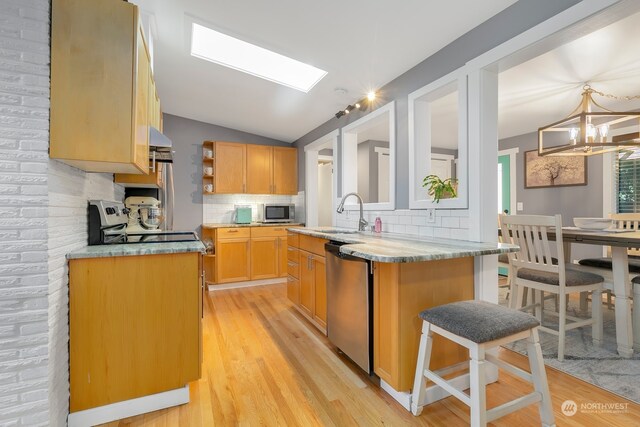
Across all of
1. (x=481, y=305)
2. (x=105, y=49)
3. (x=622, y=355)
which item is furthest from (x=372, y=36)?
(x=622, y=355)

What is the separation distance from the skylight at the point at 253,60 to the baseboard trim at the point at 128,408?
2.69 m

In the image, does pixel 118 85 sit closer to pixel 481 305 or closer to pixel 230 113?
pixel 481 305

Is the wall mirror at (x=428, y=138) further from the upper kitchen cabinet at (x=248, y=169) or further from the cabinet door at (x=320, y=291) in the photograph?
the upper kitchen cabinet at (x=248, y=169)

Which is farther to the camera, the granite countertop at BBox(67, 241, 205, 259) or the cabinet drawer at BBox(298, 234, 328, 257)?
the cabinet drawer at BBox(298, 234, 328, 257)

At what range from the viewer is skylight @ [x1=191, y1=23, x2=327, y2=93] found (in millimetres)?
2787

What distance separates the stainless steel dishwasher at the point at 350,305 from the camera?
1.79 metres

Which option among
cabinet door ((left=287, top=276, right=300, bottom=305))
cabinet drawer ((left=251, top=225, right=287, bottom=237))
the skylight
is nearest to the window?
the skylight

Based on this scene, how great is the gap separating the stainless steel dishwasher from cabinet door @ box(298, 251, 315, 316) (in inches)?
17.0

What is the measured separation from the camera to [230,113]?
13.4 ft

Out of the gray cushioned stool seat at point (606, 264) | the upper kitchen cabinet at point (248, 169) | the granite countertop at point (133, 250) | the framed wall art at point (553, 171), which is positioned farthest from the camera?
the upper kitchen cabinet at point (248, 169)

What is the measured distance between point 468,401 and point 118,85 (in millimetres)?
2138

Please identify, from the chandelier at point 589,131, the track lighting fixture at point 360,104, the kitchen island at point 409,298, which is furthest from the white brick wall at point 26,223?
the chandelier at point 589,131

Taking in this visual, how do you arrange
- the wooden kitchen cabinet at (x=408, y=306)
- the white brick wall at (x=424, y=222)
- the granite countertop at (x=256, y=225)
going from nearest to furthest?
1. the wooden kitchen cabinet at (x=408, y=306)
2. the white brick wall at (x=424, y=222)
3. the granite countertop at (x=256, y=225)

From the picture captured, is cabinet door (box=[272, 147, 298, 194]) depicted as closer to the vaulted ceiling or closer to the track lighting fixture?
the vaulted ceiling
